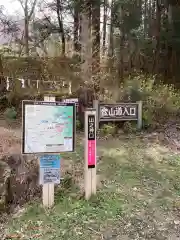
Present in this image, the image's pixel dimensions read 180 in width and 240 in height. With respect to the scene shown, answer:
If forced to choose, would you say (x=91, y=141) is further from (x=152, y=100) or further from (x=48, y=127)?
(x=152, y=100)

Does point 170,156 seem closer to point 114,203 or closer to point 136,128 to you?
point 136,128

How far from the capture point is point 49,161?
372 cm

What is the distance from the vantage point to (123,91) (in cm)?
884

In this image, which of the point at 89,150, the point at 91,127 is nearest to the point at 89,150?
the point at 89,150

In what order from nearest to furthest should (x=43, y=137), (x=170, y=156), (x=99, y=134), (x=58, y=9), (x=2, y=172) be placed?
(x=43, y=137)
(x=2, y=172)
(x=170, y=156)
(x=99, y=134)
(x=58, y=9)

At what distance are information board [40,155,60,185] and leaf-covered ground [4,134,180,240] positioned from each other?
1.03 ft

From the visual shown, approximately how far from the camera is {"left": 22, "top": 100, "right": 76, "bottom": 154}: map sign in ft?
11.5

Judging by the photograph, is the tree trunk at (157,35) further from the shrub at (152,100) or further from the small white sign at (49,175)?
the small white sign at (49,175)

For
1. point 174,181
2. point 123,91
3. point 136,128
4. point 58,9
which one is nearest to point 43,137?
point 174,181

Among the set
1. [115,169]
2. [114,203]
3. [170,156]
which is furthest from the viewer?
[170,156]

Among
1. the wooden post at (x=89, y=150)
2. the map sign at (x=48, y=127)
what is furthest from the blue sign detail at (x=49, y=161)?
the wooden post at (x=89, y=150)

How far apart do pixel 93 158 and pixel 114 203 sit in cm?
60

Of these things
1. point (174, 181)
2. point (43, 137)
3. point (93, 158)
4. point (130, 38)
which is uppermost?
point (130, 38)

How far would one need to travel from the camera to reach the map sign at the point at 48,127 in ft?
11.5
